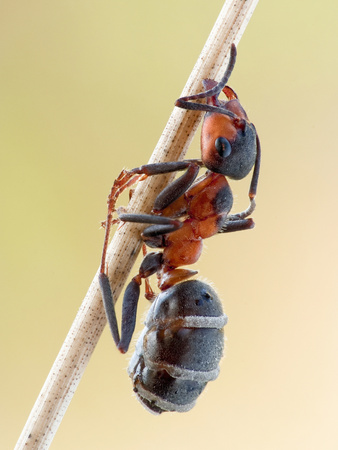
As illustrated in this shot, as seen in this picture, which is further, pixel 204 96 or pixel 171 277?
pixel 171 277

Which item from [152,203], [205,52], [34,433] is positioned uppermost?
[205,52]

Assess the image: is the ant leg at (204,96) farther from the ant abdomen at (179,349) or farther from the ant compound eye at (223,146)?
the ant abdomen at (179,349)

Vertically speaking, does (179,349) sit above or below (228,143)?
below

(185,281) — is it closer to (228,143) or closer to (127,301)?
(127,301)

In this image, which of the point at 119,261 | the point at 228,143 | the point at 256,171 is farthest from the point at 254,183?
the point at 119,261

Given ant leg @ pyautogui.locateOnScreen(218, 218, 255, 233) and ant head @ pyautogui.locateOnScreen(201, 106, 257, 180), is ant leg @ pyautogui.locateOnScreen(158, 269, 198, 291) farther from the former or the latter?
ant head @ pyautogui.locateOnScreen(201, 106, 257, 180)

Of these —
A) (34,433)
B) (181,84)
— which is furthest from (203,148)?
(181,84)

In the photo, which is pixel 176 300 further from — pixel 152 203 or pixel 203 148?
pixel 203 148

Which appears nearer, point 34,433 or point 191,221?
point 34,433
